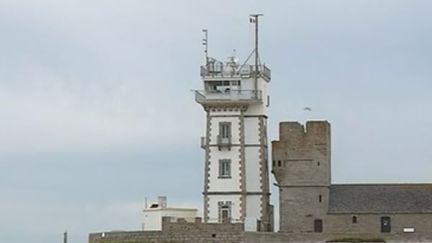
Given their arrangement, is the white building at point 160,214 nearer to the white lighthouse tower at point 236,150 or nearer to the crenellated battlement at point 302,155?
the white lighthouse tower at point 236,150

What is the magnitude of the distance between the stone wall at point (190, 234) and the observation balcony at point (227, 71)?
310 inches

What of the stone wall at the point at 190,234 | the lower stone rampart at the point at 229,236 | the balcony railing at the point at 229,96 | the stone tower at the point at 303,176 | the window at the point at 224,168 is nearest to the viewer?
the lower stone rampart at the point at 229,236

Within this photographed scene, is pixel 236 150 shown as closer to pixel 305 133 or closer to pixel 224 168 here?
pixel 224 168

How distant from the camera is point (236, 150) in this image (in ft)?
224

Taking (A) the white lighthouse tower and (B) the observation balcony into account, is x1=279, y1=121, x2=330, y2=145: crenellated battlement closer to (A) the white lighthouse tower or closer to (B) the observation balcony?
(A) the white lighthouse tower

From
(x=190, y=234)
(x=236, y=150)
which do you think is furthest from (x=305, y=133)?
(x=190, y=234)

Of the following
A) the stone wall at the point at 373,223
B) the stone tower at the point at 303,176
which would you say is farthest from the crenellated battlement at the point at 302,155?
the stone wall at the point at 373,223

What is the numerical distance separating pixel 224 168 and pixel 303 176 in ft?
12.9

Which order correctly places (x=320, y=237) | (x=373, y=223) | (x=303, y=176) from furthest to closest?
(x=303, y=176)
(x=373, y=223)
(x=320, y=237)

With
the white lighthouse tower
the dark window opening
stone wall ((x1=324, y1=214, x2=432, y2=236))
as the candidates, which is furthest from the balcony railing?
stone wall ((x1=324, y1=214, x2=432, y2=236))

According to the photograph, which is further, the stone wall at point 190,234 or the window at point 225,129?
the window at point 225,129

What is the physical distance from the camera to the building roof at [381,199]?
66062 mm

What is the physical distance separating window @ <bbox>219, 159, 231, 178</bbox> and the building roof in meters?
4.93

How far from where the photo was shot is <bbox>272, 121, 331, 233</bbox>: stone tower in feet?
219
